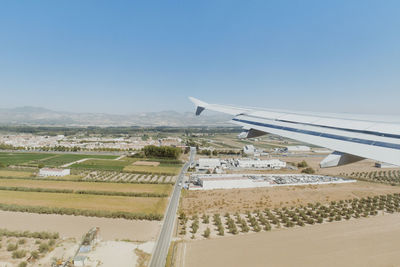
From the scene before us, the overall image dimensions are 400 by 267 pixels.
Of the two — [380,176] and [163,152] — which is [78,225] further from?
[380,176]

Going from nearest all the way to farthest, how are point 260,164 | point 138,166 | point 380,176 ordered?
point 380,176, point 138,166, point 260,164

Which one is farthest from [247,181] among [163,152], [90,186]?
[163,152]

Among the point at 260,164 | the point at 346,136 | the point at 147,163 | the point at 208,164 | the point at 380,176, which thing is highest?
the point at 346,136

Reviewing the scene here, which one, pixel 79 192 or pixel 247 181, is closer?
pixel 79 192

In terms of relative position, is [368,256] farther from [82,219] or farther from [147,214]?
[82,219]

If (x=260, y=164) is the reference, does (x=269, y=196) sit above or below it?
below

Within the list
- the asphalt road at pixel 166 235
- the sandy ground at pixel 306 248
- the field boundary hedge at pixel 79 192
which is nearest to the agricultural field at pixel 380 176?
the sandy ground at pixel 306 248

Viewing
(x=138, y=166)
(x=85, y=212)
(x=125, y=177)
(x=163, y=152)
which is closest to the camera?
(x=85, y=212)
